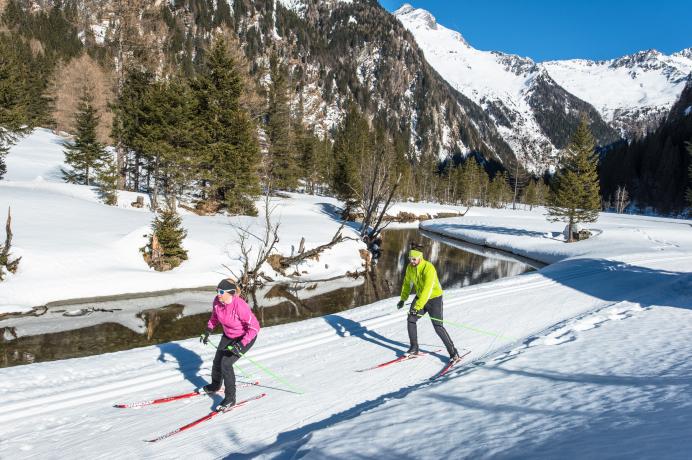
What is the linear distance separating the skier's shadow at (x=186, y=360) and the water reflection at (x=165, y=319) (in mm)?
20

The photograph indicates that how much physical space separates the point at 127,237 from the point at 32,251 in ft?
12.4

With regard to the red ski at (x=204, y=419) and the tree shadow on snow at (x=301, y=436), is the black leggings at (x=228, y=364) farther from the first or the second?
the tree shadow on snow at (x=301, y=436)

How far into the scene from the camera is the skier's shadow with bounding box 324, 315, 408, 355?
995cm

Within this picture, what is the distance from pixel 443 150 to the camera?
586ft

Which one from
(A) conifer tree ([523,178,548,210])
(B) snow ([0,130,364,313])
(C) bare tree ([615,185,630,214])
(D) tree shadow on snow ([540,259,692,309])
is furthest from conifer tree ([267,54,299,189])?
(C) bare tree ([615,185,630,214])

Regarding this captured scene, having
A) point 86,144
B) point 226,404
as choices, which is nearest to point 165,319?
point 226,404

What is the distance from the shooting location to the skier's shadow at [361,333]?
9945 mm

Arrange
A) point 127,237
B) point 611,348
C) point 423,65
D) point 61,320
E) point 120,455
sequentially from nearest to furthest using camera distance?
point 120,455 → point 611,348 → point 61,320 → point 127,237 → point 423,65

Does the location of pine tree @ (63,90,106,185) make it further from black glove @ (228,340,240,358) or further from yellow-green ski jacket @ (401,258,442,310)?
yellow-green ski jacket @ (401,258,442,310)

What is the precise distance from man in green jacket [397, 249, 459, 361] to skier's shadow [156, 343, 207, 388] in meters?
4.33

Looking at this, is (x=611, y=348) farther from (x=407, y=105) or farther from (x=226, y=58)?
(x=407, y=105)

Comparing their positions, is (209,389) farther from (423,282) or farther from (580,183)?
(580,183)

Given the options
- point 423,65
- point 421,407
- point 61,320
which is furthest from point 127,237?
point 423,65

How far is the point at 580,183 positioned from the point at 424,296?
107ft
